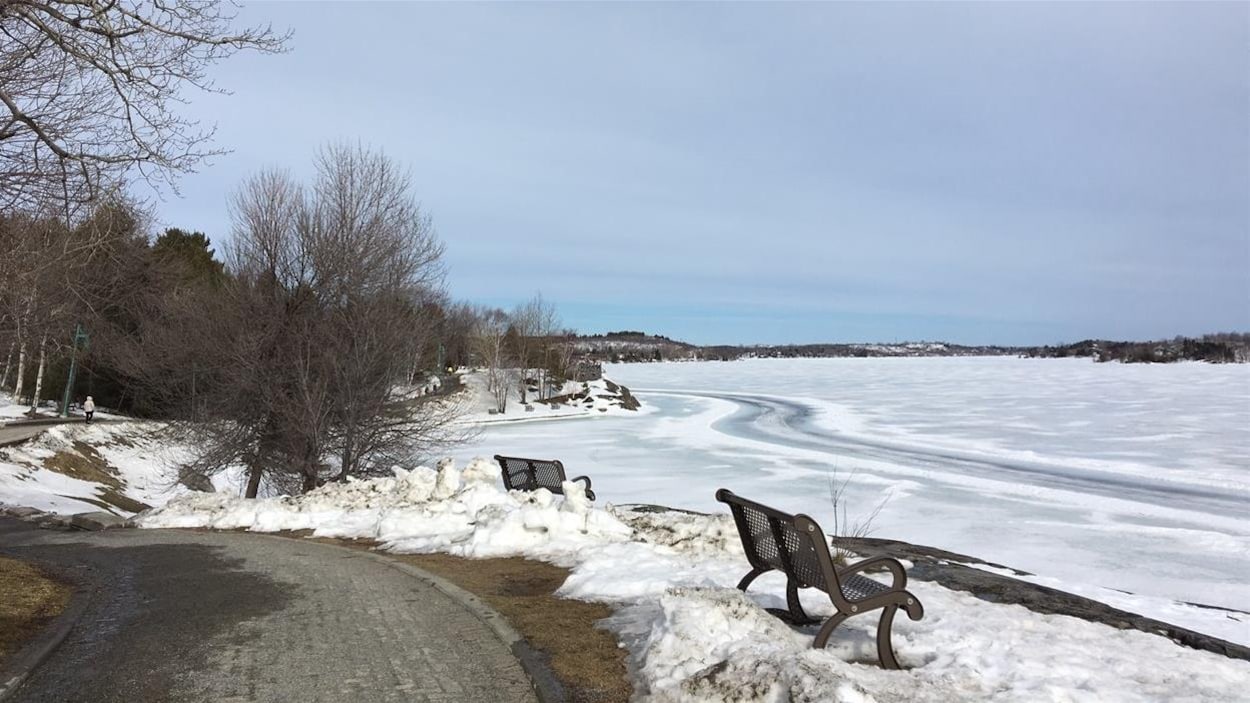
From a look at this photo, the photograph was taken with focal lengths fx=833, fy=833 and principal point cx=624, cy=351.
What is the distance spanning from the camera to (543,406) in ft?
185

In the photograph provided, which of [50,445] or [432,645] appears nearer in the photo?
[432,645]

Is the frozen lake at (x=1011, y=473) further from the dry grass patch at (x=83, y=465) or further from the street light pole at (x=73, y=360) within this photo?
the street light pole at (x=73, y=360)

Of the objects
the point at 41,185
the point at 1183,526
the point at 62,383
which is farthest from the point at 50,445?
the point at 1183,526

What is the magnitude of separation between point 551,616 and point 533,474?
6006 mm

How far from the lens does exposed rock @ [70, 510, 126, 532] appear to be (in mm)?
12193

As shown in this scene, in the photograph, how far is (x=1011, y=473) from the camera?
21031 millimetres

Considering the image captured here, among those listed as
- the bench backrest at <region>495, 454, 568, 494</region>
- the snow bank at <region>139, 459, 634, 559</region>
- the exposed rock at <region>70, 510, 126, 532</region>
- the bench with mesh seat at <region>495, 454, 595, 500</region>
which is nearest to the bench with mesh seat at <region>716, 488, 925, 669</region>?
the snow bank at <region>139, 459, 634, 559</region>

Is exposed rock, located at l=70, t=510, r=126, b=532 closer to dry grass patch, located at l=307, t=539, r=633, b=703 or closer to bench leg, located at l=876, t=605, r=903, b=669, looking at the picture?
dry grass patch, located at l=307, t=539, r=633, b=703

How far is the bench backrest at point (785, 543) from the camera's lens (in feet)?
Result: 14.5

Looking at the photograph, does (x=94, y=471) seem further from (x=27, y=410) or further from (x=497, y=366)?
(x=497, y=366)

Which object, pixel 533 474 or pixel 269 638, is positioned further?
pixel 533 474

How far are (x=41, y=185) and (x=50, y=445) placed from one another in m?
19.5

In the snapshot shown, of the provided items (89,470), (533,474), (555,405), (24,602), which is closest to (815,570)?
(24,602)

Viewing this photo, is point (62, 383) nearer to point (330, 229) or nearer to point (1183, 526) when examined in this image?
point (330, 229)
